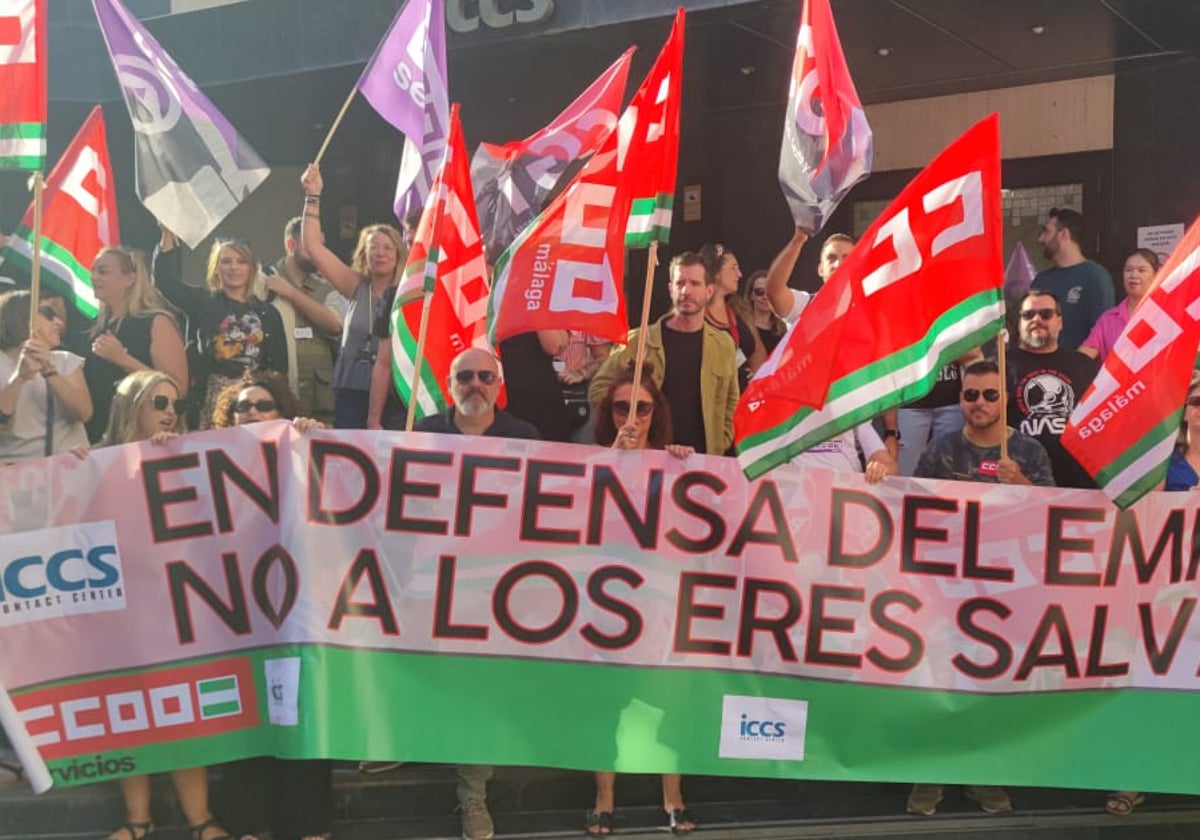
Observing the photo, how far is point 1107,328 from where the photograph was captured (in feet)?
25.2

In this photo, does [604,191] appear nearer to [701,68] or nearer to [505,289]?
[505,289]

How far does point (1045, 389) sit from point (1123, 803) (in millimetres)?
1743

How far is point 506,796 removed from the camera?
5793 millimetres

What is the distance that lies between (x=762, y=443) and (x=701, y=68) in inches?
249

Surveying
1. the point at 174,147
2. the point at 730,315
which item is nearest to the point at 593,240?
the point at 730,315

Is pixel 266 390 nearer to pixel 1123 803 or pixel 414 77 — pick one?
pixel 414 77

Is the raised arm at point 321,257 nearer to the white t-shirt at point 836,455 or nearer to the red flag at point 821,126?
the red flag at point 821,126

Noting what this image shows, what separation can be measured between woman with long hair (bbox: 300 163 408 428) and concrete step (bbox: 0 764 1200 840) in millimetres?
1850

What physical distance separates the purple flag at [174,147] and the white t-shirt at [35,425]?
791 mm

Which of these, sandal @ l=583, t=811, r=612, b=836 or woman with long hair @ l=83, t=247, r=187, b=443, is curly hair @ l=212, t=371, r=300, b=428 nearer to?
woman with long hair @ l=83, t=247, r=187, b=443

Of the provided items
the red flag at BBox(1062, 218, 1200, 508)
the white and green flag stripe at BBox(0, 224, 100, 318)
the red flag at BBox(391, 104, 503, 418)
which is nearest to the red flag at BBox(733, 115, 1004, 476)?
the red flag at BBox(1062, 218, 1200, 508)

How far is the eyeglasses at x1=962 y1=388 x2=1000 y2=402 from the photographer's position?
5.59m

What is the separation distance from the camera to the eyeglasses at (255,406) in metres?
5.39

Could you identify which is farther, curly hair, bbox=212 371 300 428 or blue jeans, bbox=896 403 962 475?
blue jeans, bbox=896 403 962 475
